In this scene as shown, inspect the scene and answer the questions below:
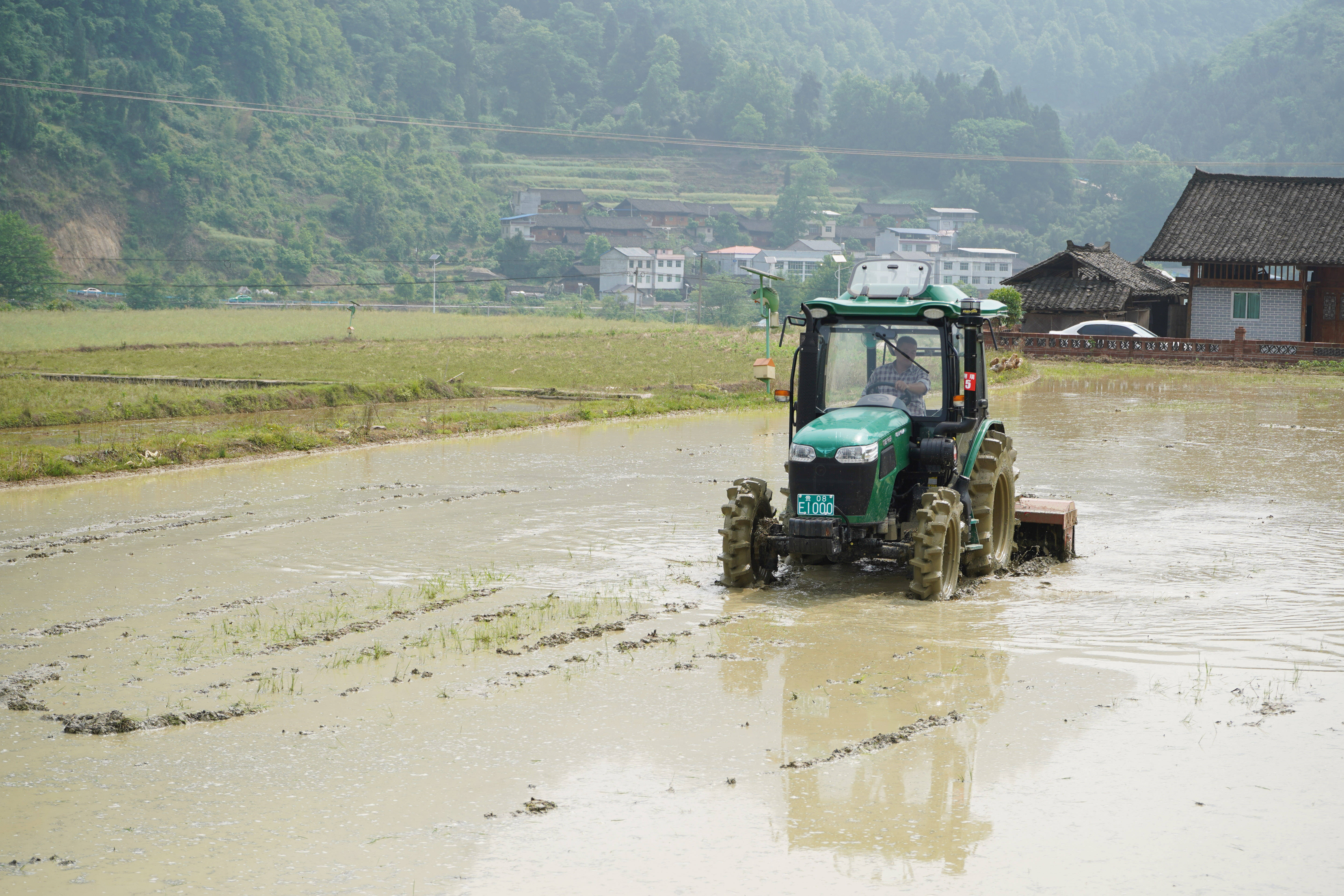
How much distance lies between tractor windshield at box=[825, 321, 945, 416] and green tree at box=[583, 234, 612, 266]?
11350 centimetres

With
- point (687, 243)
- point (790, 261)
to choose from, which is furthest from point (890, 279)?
point (687, 243)

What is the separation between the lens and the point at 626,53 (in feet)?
628

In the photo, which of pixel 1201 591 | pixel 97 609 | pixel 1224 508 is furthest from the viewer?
pixel 1224 508

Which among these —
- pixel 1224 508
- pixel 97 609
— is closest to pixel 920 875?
pixel 97 609

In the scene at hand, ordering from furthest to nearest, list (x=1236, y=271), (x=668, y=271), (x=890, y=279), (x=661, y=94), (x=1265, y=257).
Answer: (x=661, y=94) → (x=668, y=271) → (x=1236, y=271) → (x=1265, y=257) → (x=890, y=279)

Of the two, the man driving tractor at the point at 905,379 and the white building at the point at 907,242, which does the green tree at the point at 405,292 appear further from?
the man driving tractor at the point at 905,379

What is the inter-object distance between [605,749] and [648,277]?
11448 cm

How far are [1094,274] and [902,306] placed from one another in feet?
134

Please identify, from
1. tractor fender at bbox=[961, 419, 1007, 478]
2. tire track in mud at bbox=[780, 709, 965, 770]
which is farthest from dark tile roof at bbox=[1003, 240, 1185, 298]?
tire track in mud at bbox=[780, 709, 965, 770]

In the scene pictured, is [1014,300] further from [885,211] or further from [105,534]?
[885,211]

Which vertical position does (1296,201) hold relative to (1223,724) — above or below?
above

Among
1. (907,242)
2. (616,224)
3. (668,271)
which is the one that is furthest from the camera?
(907,242)

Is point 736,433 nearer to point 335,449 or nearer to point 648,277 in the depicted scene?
point 335,449

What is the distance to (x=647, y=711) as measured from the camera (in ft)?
24.2
